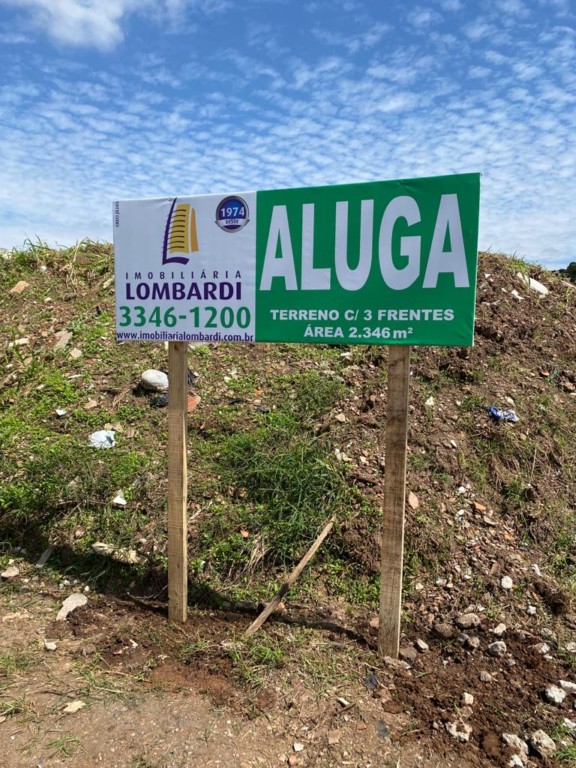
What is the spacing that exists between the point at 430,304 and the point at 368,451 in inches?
73.6

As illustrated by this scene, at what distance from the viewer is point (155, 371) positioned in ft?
17.4

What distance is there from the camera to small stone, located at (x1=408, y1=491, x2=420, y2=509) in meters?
3.84

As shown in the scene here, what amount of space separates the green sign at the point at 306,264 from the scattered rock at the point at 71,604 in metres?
1.72

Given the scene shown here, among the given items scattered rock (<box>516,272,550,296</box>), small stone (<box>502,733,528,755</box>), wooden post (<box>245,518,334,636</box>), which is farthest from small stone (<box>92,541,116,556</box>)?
scattered rock (<box>516,272,550,296</box>)

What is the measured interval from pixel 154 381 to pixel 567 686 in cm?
398

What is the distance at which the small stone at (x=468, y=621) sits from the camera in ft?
10.3

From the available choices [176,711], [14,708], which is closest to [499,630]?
[176,711]

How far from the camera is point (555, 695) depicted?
2.66 m

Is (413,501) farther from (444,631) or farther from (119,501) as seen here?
(119,501)

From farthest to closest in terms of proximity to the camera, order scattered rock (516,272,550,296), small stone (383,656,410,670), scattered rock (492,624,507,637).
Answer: scattered rock (516,272,550,296) < scattered rock (492,624,507,637) < small stone (383,656,410,670)

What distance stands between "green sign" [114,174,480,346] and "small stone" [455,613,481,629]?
67.4 inches

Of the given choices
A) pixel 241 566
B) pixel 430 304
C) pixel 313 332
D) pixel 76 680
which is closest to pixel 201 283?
pixel 313 332

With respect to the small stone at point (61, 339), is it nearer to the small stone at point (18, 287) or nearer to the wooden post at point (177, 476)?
Answer: the small stone at point (18, 287)

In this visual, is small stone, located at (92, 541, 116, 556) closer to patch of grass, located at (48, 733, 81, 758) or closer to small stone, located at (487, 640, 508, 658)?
patch of grass, located at (48, 733, 81, 758)
